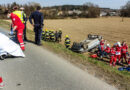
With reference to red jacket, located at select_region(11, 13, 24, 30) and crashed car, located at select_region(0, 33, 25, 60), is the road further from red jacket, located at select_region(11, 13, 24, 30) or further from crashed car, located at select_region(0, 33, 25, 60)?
red jacket, located at select_region(11, 13, 24, 30)

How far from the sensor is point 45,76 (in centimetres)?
440

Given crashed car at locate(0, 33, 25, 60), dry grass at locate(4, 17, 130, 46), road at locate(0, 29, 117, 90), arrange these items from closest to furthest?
road at locate(0, 29, 117, 90) → crashed car at locate(0, 33, 25, 60) → dry grass at locate(4, 17, 130, 46)

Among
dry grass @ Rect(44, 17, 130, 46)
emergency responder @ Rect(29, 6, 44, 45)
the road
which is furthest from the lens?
dry grass @ Rect(44, 17, 130, 46)

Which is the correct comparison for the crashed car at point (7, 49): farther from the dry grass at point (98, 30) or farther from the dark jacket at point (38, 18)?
the dry grass at point (98, 30)

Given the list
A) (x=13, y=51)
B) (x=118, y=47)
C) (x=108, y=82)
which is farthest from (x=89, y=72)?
(x=118, y=47)

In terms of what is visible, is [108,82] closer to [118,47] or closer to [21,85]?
[21,85]

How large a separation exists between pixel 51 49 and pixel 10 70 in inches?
123

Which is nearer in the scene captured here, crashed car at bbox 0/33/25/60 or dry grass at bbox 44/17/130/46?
crashed car at bbox 0/33/25/60

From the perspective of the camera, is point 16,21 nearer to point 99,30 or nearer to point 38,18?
point 38,18

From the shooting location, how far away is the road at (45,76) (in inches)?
152

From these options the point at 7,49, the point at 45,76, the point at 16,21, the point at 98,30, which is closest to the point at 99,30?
the point at 98,30

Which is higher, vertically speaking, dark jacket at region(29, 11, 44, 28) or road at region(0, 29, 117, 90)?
dark jacket at region(29, 11, 44, 28)

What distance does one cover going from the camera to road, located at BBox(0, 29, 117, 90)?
3867 mm

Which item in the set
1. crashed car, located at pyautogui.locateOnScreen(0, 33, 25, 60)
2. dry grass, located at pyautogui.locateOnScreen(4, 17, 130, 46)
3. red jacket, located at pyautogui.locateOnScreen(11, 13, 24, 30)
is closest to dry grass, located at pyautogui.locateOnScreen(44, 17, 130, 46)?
dry grass, located at pyautogui.locateOnScreen(4, 17, 130, 46)
